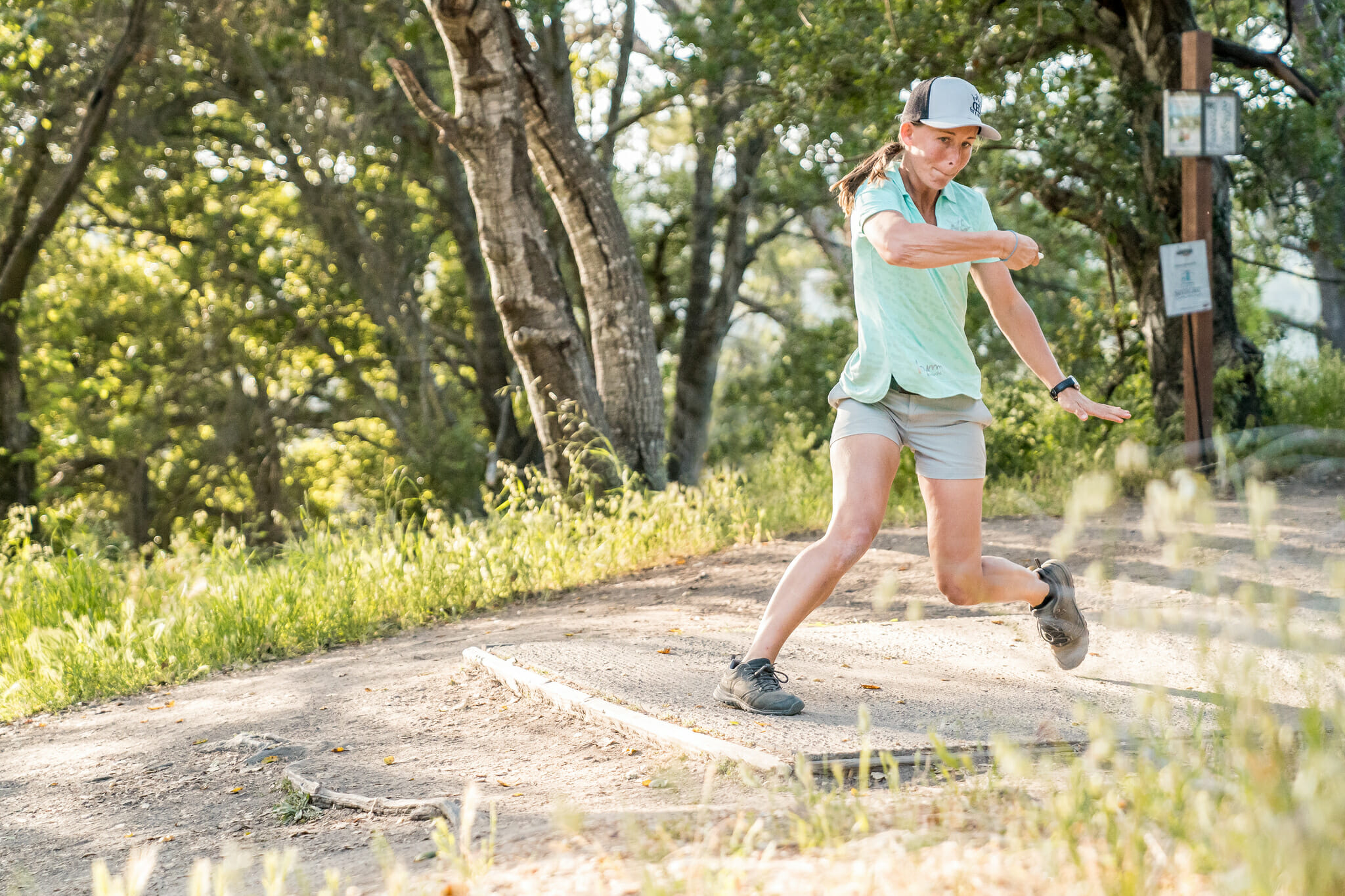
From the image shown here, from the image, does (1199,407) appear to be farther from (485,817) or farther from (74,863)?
(74,863)

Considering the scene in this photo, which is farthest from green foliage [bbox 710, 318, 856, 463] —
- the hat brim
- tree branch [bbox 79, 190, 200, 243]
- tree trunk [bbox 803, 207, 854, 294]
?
the hat brim

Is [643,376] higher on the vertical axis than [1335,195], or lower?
lower

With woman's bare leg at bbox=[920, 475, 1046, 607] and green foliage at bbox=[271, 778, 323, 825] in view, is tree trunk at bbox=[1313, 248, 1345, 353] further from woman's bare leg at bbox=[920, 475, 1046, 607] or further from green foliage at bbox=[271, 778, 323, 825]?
Result: green foliage at bbox=[271, 778, 323, 825]

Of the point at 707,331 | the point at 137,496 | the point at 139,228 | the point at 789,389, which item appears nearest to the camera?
the point at 707,331

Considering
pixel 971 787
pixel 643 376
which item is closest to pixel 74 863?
pixel 971 787

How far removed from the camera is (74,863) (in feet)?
11.6

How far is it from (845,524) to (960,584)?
1.59ft

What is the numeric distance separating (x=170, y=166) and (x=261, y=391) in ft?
13.4

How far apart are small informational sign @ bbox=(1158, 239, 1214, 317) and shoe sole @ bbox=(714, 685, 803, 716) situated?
628 centimetres

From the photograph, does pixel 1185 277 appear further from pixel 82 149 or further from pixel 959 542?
pixel 82 149

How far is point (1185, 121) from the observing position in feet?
28.9

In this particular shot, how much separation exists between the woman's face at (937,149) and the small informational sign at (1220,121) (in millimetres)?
5966

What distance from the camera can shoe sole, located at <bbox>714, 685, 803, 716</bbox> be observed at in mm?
3896

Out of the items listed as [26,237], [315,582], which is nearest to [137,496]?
[26,237]
